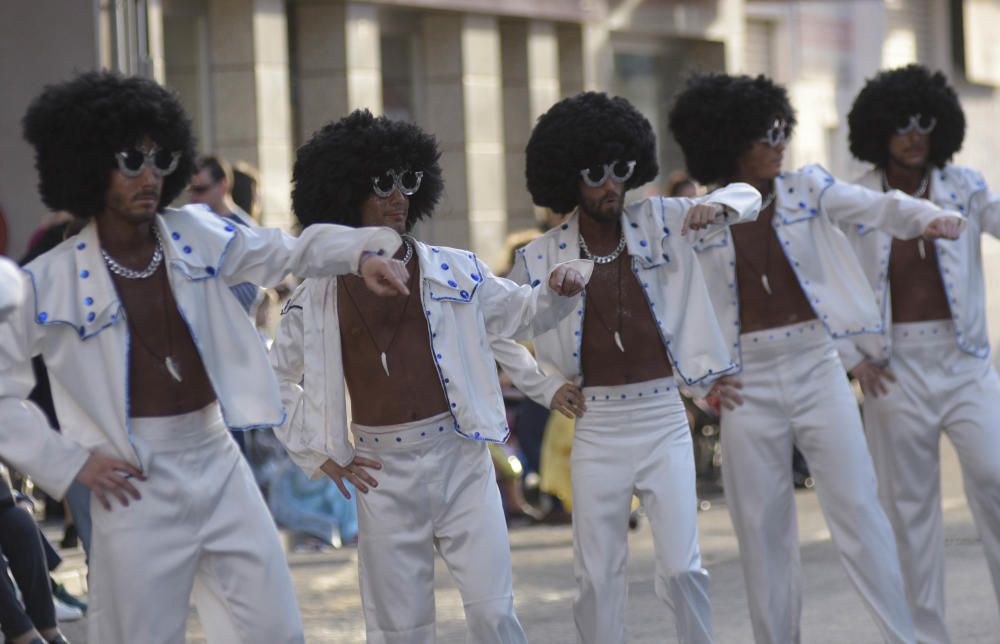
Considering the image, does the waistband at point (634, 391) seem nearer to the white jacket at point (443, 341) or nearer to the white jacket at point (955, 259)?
the white jacket at point (443, 341)

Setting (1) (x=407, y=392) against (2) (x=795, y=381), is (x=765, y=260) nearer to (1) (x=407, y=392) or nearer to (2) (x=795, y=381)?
(2) (x=795, y=381)

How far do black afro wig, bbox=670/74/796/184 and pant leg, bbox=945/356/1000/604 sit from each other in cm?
137

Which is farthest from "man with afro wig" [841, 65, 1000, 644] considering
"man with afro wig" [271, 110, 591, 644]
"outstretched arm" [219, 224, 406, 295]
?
"outstretched arm" [219, 224, 406, 295]

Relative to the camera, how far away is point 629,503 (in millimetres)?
7035

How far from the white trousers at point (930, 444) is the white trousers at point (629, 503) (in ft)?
4.74

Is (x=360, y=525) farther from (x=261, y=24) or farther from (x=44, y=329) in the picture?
(x=261, y=24)

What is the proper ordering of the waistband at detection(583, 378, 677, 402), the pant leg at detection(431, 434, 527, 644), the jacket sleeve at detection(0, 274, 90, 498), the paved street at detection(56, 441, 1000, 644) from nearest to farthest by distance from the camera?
A: the jacket sleeve at detection(0, 274, 90, 498)
the pant leg at detection(431, 434, 527, 644)
the waistband at detection(583, 378, 677, 402)
the paved street at detection(56, 441, 1000, 644)

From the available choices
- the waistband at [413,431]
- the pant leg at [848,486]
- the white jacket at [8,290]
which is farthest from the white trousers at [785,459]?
the white jacket at [8,290]

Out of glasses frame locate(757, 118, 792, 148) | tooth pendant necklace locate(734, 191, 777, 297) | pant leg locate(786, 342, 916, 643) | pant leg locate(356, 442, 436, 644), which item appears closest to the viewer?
pant leg locate(356, 442, 436, 644)

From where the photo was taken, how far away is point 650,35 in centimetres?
2094

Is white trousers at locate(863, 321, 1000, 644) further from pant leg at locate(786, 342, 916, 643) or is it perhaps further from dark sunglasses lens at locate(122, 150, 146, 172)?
dark sunglasses lens at locate(122, 150, 146, 172)

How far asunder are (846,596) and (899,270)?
2.11 metres

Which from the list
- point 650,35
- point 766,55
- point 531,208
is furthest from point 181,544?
point 766,55

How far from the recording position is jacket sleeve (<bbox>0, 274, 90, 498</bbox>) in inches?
218
